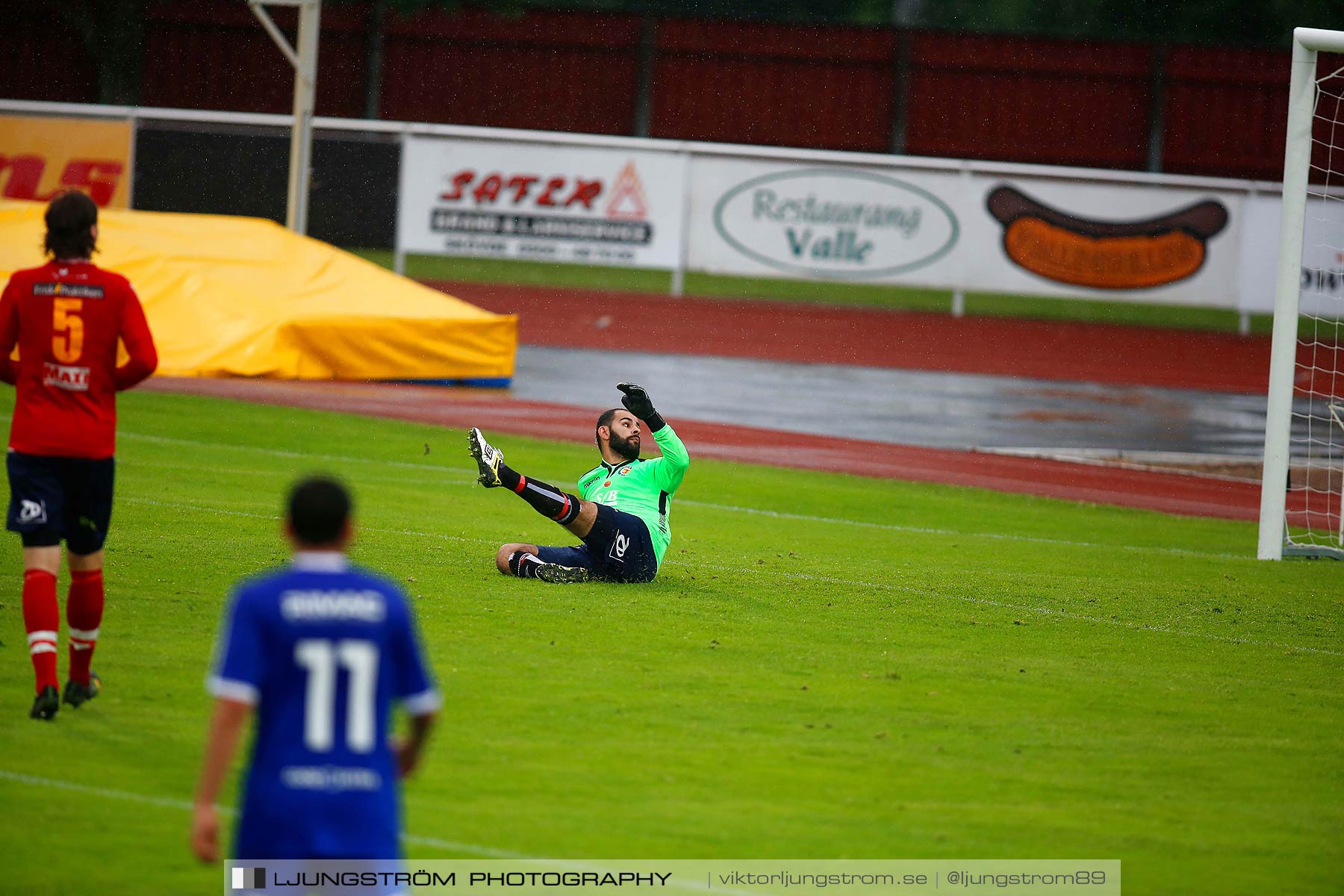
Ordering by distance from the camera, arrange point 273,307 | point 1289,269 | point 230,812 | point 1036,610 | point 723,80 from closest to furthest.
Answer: point 230,812 < point 1036,610 < point 1289,269 < point 273,307 < point 723,80

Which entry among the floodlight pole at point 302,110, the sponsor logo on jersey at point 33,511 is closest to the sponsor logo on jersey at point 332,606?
the sponsor logo on jersey at point 33,511

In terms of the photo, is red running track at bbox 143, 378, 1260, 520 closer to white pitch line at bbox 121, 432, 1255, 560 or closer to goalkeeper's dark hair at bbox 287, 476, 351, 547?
white pitch line at bbox 121, 432, 1255, 560

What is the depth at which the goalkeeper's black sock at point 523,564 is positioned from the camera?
10.1m

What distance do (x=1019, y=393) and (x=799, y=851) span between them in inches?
777

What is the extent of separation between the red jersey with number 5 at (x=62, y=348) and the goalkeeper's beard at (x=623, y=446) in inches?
155

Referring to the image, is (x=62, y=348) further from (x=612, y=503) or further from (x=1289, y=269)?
(x=1289, y=269)

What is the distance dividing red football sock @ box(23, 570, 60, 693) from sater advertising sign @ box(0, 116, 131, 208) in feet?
87.8

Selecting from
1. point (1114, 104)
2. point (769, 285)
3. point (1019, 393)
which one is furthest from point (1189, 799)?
point (1114, 104)

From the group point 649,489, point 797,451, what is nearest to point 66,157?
point 797,451

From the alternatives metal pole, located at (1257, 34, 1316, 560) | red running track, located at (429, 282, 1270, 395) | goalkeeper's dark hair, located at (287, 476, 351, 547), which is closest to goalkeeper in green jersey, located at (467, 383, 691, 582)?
goalkeeper's dark hair, located at (287, 476, 351, 547)

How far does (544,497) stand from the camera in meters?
9.52

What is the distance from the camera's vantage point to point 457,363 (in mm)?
21047

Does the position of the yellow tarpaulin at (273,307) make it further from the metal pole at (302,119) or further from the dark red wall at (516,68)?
the dark red wall at (516,68)

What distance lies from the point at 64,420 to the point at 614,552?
4128 millimetres
